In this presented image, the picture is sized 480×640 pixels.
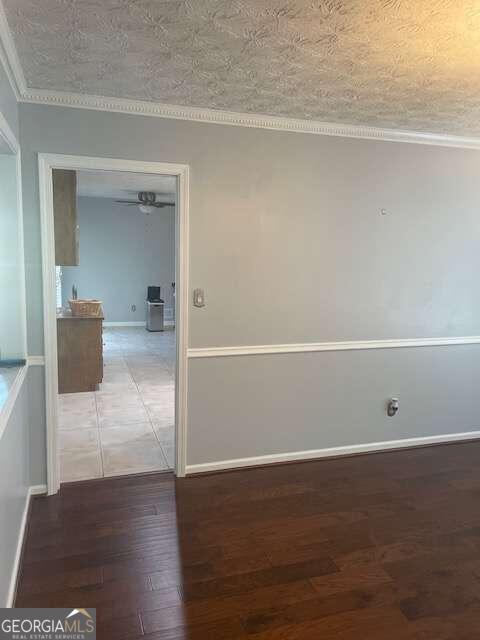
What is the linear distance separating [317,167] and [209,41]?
4.26 ft

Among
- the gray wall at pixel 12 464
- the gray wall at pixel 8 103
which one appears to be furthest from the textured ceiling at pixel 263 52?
the gray wall at pixel 12 464

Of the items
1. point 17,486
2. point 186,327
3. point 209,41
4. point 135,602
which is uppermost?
point 209,41

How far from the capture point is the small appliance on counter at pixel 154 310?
8.27 metres

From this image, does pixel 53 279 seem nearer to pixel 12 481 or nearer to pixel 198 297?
pixel 198 297

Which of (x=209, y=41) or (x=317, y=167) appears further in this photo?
(x=317, y=167)

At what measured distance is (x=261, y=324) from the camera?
9.61 feet

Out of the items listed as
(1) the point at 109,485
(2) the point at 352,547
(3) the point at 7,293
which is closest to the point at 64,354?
(1) the point at 109,485

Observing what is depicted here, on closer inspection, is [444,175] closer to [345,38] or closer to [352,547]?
[345,38]

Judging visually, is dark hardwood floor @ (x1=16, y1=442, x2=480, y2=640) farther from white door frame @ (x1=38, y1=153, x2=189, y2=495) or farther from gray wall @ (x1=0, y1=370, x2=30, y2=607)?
white door frame @ (x1=38, y1=153, x2=189, y2=495)

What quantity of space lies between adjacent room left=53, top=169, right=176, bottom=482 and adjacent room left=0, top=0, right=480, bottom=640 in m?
0.05

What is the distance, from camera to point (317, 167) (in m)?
2.88

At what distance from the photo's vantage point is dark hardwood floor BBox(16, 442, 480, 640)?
177 centimetres

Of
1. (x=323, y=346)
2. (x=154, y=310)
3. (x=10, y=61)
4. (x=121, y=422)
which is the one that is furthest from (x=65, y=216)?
(x=154, y=310)

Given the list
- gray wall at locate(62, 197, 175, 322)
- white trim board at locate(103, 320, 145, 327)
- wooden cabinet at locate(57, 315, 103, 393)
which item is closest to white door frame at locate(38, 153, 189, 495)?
wooden cabinet at locate(57, 315, 103, 393)
